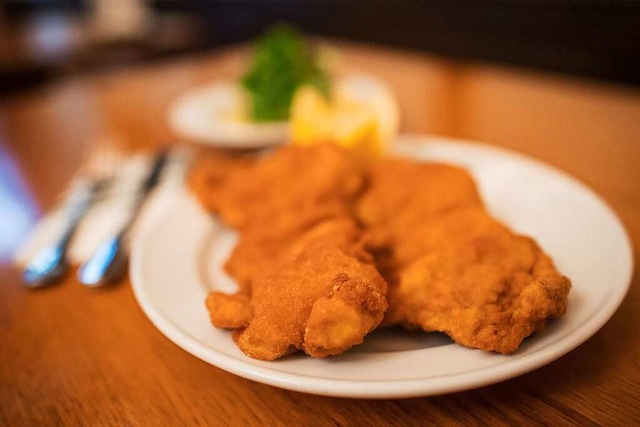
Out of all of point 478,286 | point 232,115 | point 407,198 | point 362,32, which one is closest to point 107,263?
point 407,198

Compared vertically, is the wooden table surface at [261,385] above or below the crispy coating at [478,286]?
below

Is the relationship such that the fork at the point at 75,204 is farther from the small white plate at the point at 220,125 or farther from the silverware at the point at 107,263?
the small white plate at the point at 220,125

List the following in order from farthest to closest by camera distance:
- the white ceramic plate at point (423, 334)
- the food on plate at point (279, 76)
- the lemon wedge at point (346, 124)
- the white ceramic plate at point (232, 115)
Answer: the food on plate at point (279, 76), the white ceramic plate at point (232, 115), the lemon wedge at point (346, 124), the white ceramic plate at point (423, 334)

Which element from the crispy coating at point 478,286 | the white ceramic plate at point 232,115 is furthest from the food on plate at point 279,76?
the crispy coating at point 478,286

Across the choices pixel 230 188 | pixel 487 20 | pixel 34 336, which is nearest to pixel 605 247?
pixel 230 188

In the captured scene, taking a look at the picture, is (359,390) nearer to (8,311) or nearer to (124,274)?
(124,274)

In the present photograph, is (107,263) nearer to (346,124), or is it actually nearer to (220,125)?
(346,124)
